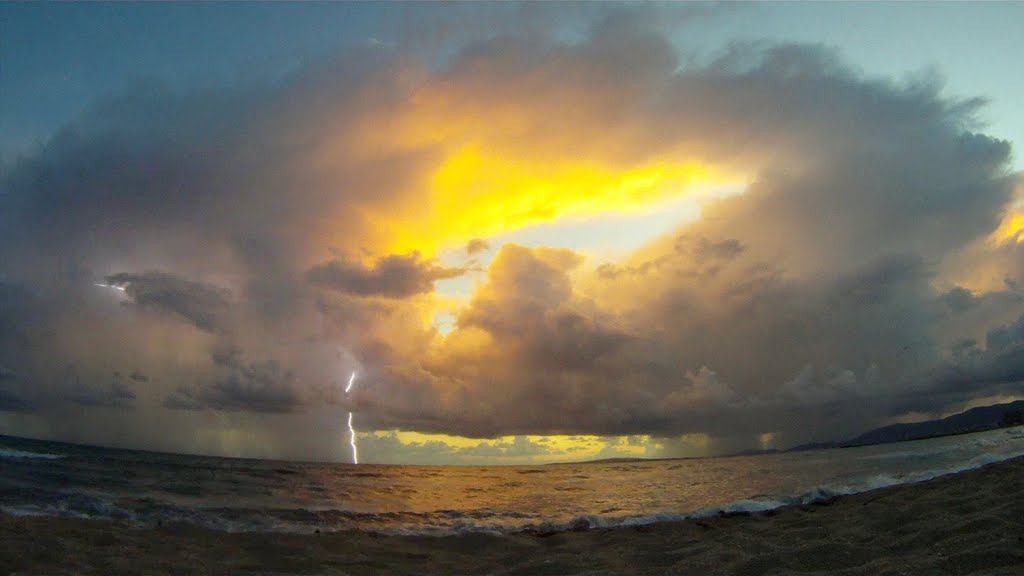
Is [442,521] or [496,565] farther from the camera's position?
[442,521]

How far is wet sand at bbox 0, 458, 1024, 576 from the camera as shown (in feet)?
23.1

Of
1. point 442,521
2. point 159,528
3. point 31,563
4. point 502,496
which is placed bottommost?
point 502,496

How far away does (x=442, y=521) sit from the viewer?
13883mm

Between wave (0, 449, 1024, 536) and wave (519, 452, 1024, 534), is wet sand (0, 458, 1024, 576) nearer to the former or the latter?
wave (519, 452, 1024, 534)

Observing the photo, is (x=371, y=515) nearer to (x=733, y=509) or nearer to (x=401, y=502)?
(x=401, y=502)

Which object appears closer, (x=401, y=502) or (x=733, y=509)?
(x=733, y=509)

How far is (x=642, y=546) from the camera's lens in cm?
966

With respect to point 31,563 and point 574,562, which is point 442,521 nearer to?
point 574,562

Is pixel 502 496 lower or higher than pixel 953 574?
lower

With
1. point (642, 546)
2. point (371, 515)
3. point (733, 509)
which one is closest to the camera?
point (642, 546)

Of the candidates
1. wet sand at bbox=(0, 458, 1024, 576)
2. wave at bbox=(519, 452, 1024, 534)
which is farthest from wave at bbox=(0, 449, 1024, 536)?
wet sand at bbox=(0, 458, 1024, 576)

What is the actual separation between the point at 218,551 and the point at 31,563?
2.50 meters

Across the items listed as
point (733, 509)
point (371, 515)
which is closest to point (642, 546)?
point (733, 509)

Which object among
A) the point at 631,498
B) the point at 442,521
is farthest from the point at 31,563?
the point at 631,498
